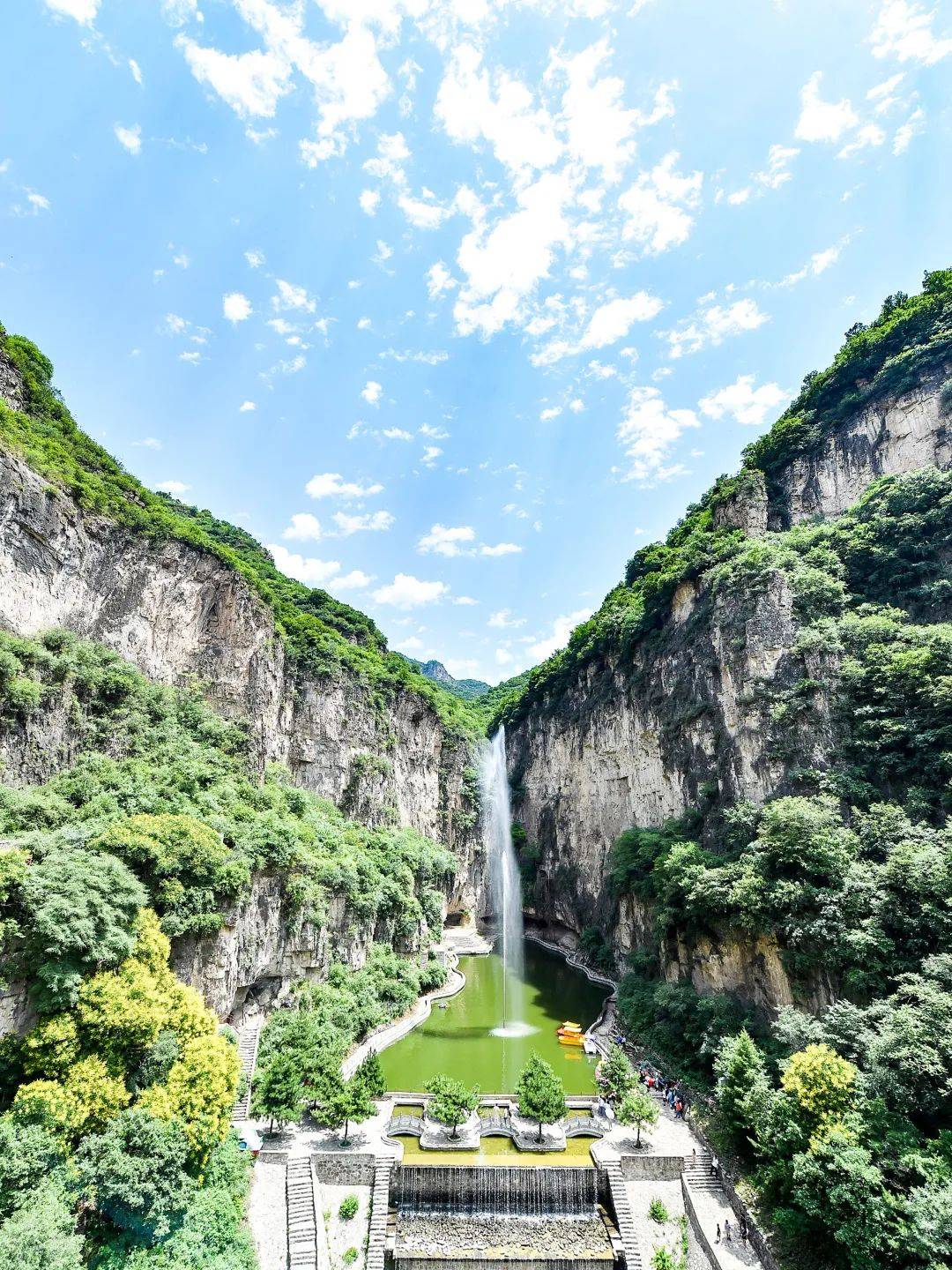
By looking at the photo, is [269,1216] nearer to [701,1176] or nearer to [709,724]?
[701,1176]

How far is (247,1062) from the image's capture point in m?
20.3

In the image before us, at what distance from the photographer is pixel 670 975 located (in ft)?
89.3

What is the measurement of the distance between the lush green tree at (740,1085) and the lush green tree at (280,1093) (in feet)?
42.2

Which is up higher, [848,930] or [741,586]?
[741,586]

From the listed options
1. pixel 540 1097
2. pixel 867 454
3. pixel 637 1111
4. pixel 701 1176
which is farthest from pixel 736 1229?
pixel 867 454

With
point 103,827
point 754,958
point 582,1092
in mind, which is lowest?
point 582,1092

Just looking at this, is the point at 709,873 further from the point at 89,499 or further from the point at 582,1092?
the point at 89,499

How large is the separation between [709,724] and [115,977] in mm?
27155

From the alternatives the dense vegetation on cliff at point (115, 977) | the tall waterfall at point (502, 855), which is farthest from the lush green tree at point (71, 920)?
the tall waterfall at point (502, 855)

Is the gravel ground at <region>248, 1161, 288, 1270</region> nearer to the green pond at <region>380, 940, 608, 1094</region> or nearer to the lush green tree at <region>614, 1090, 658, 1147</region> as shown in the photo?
the green pond at <region>380, 940, 608, 1094</region>

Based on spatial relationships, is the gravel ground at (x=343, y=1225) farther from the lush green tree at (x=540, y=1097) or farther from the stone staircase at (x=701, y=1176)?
the stone staircase at (x=701, y=1176)

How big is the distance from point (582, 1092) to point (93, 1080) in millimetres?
16579

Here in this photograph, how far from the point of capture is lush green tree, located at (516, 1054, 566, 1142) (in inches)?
690

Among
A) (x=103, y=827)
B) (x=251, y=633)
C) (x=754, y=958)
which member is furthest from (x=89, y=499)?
(x=754, y=958)
